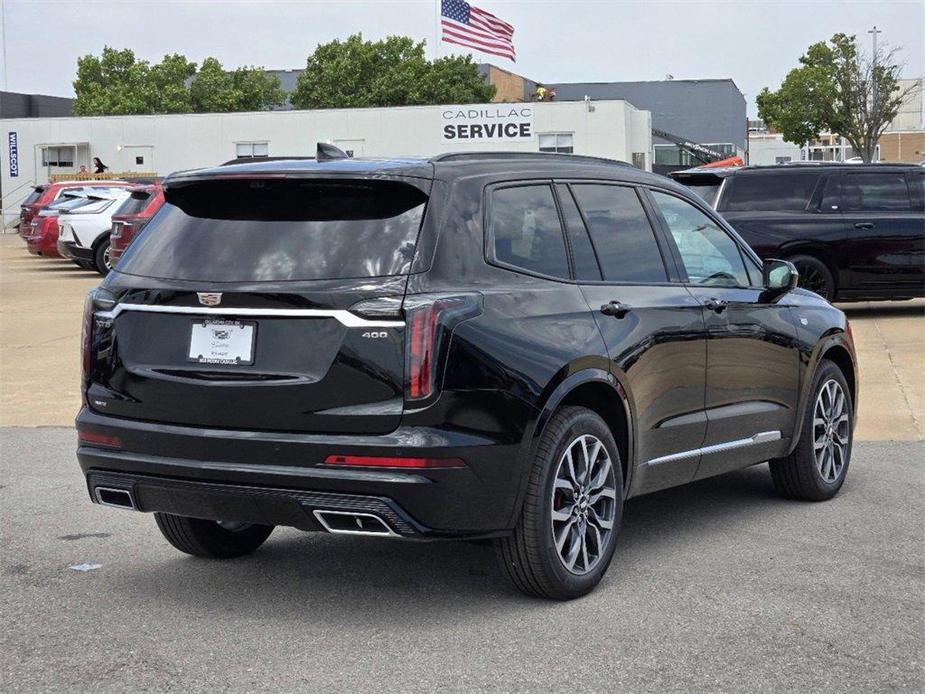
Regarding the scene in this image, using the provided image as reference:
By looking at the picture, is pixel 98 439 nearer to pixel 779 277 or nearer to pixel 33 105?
pixel 779 277

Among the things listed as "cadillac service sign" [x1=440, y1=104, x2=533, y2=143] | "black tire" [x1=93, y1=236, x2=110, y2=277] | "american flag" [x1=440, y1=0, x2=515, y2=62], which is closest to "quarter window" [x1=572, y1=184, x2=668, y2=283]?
"black tire" [x1=93, y1=236, x2=110, y2=277]

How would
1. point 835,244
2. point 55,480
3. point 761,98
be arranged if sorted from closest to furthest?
point 55,480, point 835,244, point 761,98

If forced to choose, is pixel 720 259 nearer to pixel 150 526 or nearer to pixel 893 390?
pixel 150 526

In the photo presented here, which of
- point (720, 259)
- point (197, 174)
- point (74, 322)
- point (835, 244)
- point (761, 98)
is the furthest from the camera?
point (761, 98)

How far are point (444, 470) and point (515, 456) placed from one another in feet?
1.06

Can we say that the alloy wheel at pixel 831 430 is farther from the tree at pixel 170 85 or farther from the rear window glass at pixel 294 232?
the tree at pixel 170 85

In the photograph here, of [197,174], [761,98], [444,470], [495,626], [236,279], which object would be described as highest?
[761,98]

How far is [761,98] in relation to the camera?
264 ft

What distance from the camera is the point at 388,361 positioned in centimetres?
492

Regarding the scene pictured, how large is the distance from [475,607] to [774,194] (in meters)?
12.5

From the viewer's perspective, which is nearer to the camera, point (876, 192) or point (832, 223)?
point (832, 223)

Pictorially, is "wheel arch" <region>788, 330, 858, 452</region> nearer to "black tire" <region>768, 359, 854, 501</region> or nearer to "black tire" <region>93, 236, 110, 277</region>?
"black tire" <region>768, 359, 854, 501</region>

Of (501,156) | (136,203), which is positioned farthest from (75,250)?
(501,156)

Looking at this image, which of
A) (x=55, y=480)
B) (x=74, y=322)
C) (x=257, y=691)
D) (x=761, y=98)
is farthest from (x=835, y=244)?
(x=761, y=98)
